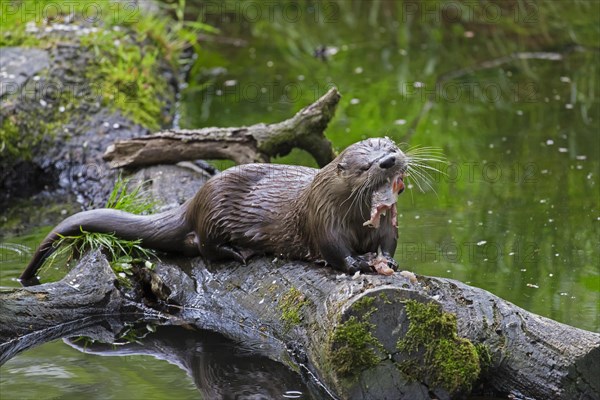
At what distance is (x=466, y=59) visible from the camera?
37.0 feet

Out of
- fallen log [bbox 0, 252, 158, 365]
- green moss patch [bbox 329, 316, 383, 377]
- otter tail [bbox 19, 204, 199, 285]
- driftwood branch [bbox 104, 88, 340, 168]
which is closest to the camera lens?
green moss patch [bbox 329, 316, 383, 377]

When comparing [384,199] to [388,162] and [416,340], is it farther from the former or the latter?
[416,340]

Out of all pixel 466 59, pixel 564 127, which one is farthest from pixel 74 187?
pixel 466 59

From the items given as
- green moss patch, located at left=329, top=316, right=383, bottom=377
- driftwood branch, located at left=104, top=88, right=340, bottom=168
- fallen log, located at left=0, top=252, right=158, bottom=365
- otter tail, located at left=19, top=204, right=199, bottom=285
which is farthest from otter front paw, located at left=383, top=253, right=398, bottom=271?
driftwood branch, located at left=104, top=88, right=340, bottom=168

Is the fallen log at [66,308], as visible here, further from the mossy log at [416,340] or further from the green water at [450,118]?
the mossy log at [416,340]

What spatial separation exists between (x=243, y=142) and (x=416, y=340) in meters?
2.77

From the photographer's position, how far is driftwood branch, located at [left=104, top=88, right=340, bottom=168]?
6930mm

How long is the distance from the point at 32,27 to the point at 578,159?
4675mm

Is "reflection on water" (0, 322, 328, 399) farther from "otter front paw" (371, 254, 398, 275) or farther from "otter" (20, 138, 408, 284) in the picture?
"otter front paw" (371, 254, 398, 275)

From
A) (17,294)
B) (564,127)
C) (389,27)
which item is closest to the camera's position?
(17,294)

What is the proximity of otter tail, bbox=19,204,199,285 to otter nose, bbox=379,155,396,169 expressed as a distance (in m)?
1.37

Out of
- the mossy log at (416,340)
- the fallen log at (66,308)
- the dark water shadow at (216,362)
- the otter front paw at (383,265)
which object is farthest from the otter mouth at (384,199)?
the fallen log at (66,308)

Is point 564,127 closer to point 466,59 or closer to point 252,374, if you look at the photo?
point 466,59

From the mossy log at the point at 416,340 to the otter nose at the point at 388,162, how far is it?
1.64 feet
